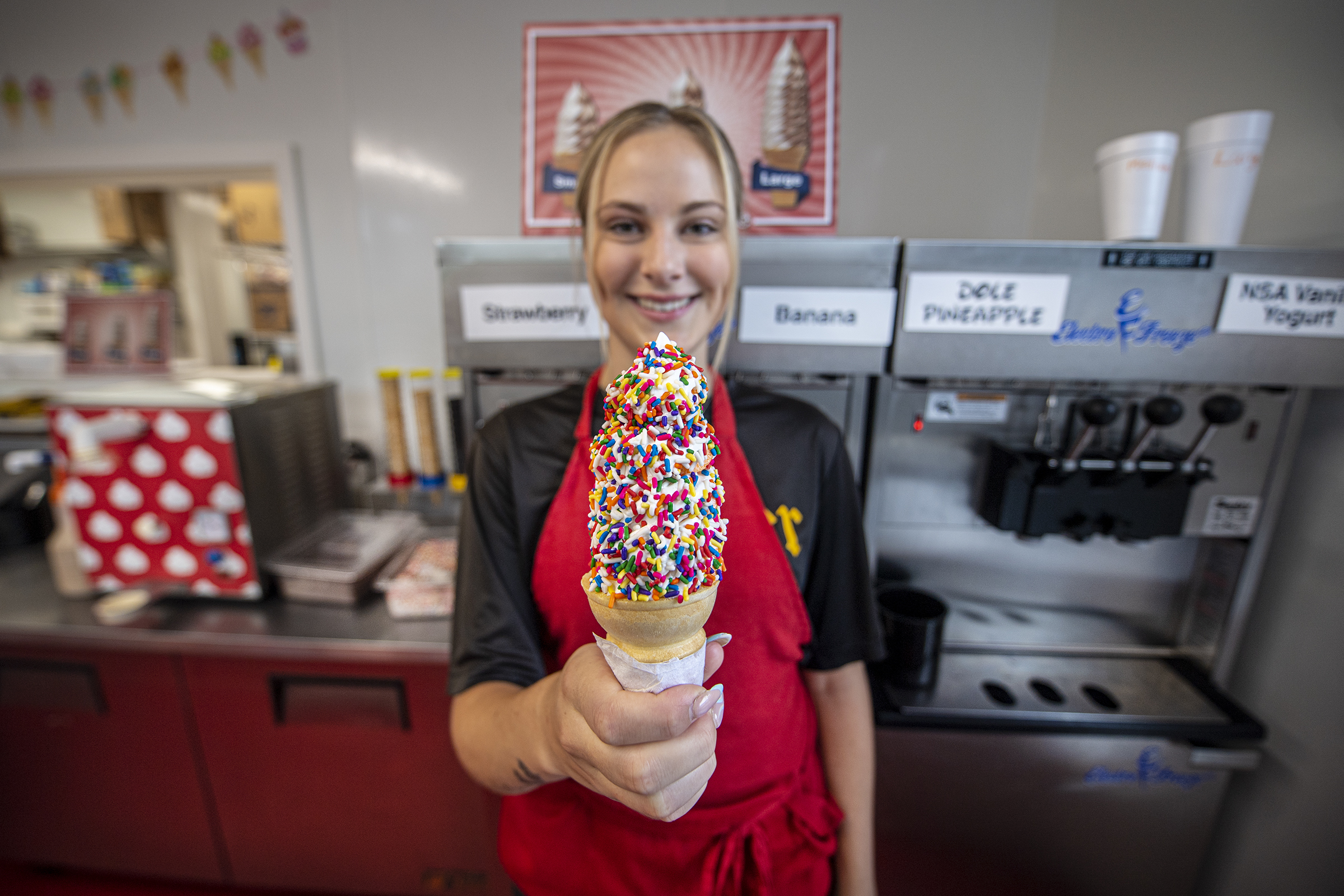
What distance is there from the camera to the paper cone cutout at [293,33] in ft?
6.27

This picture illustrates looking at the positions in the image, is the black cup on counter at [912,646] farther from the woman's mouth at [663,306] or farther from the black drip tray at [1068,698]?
the woman's mouth at [663,306]

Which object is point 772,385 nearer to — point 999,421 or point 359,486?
point 999,421

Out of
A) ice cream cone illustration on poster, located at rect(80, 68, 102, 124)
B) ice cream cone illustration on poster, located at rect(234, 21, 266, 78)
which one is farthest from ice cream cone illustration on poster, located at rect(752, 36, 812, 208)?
ice cream cone illustration on poster, located at rect(80, 68, 102, 124)

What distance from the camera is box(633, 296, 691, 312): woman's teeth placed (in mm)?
842

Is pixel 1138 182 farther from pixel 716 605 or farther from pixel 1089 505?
pixel 716 605

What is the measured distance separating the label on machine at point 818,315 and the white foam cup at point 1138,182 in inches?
21.7

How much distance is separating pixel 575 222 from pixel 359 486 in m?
1.73

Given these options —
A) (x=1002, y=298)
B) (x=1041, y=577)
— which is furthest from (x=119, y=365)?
(x=1041, y=577)

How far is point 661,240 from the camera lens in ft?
2.65

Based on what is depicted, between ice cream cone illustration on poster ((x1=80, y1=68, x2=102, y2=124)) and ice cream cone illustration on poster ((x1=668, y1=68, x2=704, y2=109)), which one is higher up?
ice cream cone illustration on poster ((x1=80, y1=68, x2=102, y2=124))

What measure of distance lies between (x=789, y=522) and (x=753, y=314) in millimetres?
533

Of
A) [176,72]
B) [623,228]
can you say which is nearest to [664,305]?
[623,228]

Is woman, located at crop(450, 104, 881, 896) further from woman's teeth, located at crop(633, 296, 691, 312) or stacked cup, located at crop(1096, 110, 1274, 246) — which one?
stacked cup, located at crop(1096, 110, 1274, 246)

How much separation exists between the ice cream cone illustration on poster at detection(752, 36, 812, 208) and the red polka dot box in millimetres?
1647
